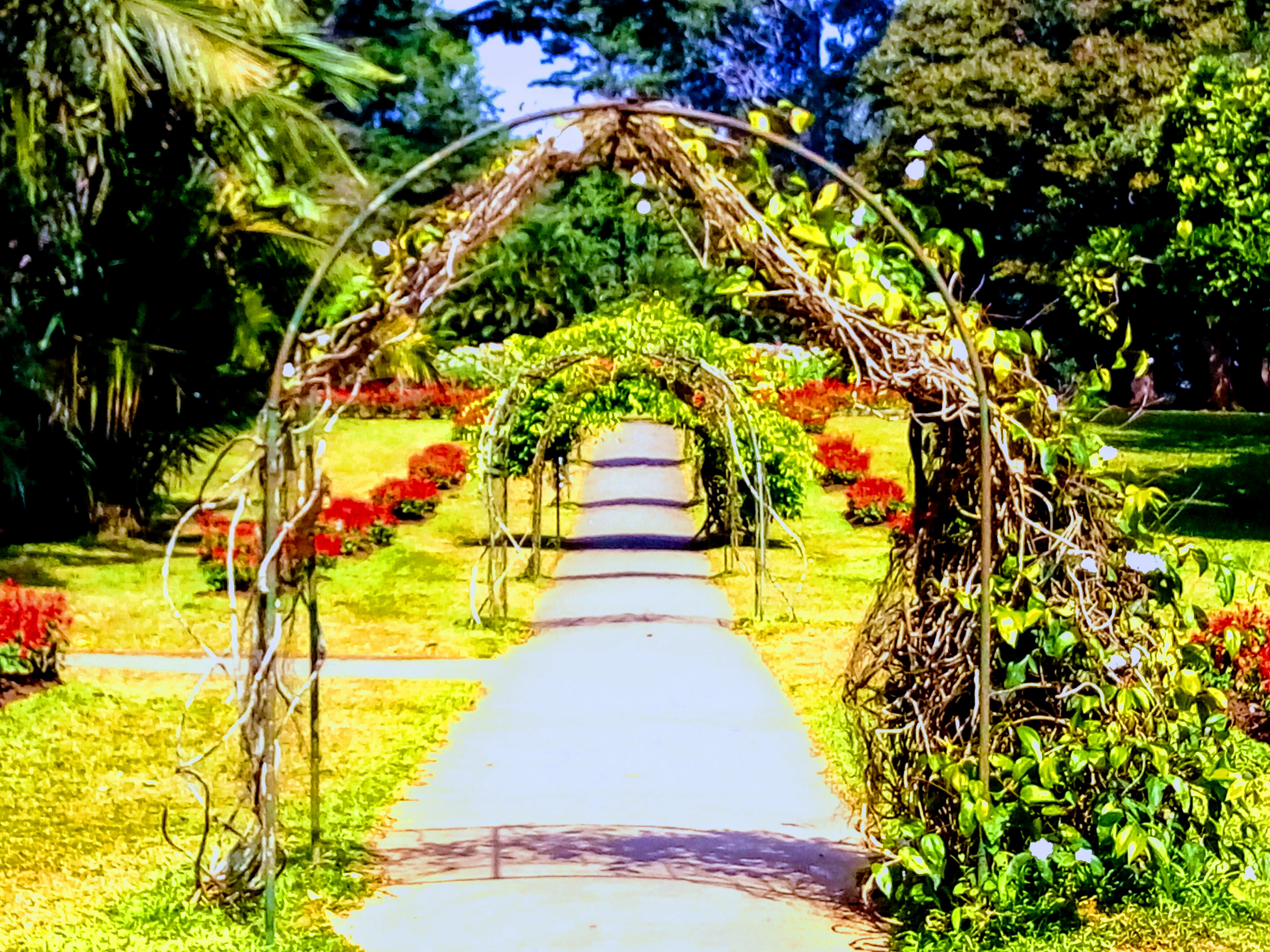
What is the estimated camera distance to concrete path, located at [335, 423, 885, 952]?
621 centimetres

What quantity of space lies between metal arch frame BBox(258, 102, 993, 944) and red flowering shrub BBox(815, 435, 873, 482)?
69.9ft

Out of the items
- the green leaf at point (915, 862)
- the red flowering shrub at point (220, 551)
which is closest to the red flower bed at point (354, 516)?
the red flowering shrub at point (220, 551)

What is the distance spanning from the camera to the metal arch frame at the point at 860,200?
5.57 meters

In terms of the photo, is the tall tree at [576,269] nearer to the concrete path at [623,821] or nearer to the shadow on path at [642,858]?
the concrete path at [623,821]

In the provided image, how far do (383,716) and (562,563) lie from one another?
10141 mm

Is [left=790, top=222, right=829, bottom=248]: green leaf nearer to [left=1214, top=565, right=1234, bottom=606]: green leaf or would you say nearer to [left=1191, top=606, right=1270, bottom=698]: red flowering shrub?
[left=1214, top=565, right=1234, bottom=606]: green leaf

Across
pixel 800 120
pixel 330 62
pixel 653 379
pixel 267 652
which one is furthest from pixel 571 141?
pixel 653 379

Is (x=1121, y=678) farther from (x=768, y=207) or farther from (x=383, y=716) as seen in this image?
(x=383, y=716)

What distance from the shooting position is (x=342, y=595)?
1747 cm

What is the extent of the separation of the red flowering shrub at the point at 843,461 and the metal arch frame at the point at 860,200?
21313 millimetres

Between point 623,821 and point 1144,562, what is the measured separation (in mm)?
2913

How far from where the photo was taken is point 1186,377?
155 ft

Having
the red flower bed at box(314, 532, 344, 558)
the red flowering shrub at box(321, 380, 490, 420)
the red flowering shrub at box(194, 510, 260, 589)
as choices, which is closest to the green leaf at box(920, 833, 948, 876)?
the red flowering shrub at box(194, 510, 260, 589)

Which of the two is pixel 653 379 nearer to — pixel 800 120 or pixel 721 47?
pixel 800 120
